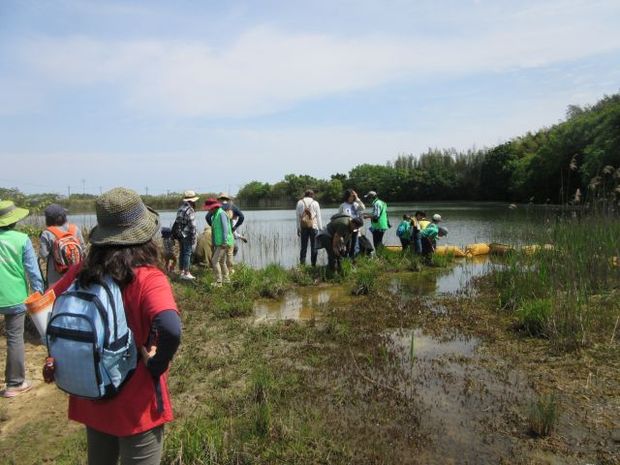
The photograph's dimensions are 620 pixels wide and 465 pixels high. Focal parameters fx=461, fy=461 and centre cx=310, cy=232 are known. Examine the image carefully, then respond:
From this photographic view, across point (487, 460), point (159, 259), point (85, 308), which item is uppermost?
point (159, 259)

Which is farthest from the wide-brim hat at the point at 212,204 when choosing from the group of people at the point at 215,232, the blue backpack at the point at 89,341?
the blue backpack at the point at 89,341

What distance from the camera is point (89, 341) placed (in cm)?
171

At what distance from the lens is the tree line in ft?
120

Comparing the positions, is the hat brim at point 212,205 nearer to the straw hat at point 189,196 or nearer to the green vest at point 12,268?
the straw hat at point 189,196

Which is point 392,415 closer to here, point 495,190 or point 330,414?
point 330,414

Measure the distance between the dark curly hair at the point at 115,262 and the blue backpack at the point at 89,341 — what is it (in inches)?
1.9

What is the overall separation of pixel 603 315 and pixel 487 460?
3.15 m

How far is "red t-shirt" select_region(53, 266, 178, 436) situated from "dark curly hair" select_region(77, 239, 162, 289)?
0.12 ft

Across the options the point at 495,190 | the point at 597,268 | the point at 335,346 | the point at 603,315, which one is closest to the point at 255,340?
the point at 335,346

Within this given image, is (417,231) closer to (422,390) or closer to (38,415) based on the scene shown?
(422,390)

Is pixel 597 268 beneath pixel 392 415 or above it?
above

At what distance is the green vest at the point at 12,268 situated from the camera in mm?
3932

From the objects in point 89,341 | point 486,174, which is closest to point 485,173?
point 486,174

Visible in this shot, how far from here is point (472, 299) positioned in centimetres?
706
